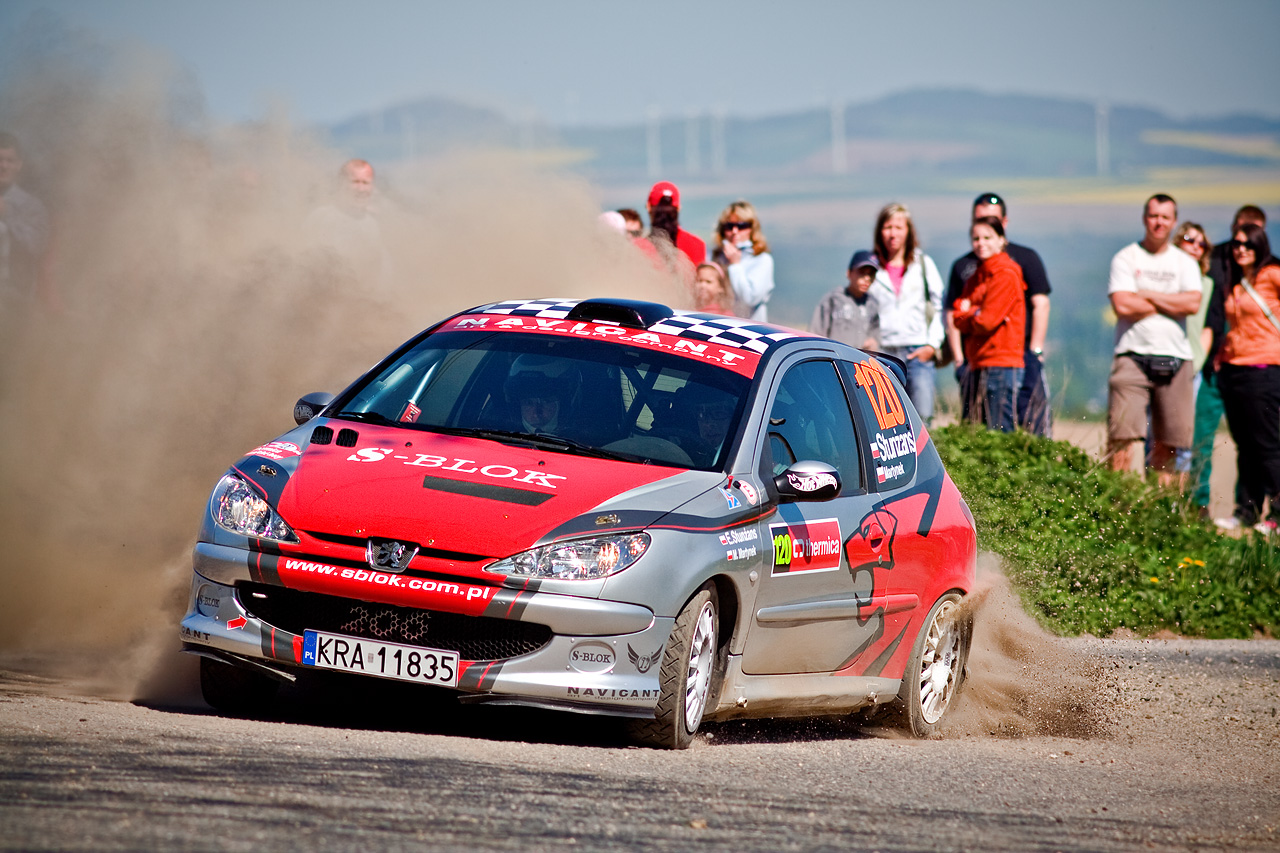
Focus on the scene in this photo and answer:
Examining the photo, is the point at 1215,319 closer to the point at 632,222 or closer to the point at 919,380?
the point at 919,380

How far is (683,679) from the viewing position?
620 cm

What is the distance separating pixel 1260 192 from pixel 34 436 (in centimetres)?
5878

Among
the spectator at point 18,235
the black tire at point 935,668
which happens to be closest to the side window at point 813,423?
the black tire at point 935,668

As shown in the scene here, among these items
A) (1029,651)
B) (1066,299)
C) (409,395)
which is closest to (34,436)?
(409,395)

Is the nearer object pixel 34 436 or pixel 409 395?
pixel 409 395

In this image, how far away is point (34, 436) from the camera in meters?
9.89

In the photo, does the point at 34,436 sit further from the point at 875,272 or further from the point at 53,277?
the point at 875,272

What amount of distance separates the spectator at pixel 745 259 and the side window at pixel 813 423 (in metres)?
5.97

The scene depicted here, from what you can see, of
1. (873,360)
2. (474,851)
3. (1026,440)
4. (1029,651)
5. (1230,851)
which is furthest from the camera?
(1026,440)

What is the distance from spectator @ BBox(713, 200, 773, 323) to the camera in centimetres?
1398

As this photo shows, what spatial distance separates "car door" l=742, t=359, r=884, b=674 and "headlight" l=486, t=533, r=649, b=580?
80 cm

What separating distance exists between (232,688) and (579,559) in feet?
5.03

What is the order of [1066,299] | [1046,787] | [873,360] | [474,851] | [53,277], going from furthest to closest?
[1066,299] < [53,277] < [873,360] < [1046,787] < [474,851]

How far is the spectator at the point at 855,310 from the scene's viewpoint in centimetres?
1328
